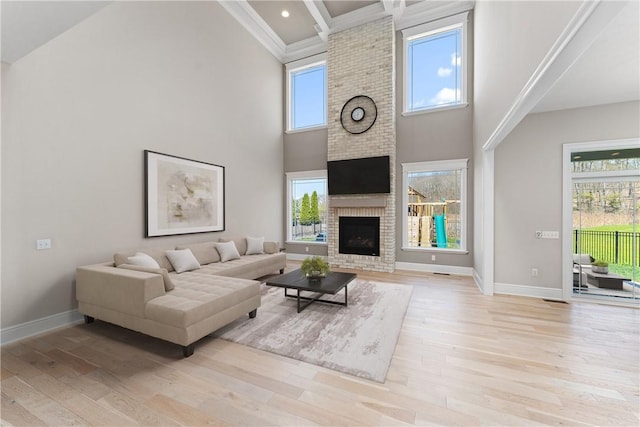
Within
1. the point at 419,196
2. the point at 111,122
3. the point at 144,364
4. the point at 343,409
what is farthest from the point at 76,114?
the point at 419,196

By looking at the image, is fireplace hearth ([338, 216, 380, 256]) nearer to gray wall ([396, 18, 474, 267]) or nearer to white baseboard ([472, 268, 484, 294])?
gray wall ([396, 18, 474, 267])

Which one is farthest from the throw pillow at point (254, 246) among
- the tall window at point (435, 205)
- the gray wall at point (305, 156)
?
the tall window at point (435, 205)

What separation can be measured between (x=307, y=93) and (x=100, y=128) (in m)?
5.06

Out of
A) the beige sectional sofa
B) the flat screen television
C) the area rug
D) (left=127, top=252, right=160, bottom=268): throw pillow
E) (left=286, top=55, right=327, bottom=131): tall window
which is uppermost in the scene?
(left=286, top=55, right=327, bottom=131): tall window

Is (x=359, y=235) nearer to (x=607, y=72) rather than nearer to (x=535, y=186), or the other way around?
(x=535, y=186)

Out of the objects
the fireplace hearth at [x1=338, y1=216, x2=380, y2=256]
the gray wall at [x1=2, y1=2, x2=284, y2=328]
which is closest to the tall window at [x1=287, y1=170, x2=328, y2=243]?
A: the fireplace hearth at [x1=338, y1=216, x2=380, y2=256]

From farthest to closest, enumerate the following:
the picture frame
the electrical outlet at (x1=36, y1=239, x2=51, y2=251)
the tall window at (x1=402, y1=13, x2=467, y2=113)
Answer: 1. the tall window at (x1=402, y1=13, x2=467, y2=113)
2. the picture frame
3. the electrical outlet at (x1=36, y1=239, x2=51, y2=251)

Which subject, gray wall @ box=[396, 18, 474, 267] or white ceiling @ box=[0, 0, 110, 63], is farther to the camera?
gray wall @ box=[396, 18, 474, 267]

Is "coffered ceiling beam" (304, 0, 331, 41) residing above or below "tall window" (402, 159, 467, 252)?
above

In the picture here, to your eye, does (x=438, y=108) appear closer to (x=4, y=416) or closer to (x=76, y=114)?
(x=76, y=114)

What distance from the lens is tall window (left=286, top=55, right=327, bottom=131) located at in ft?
22.7

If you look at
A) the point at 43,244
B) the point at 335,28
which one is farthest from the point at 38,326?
the point at 335,28

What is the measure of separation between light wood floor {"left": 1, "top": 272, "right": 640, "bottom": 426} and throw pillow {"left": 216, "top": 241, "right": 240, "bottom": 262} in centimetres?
185

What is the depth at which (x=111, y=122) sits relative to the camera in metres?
3.42
